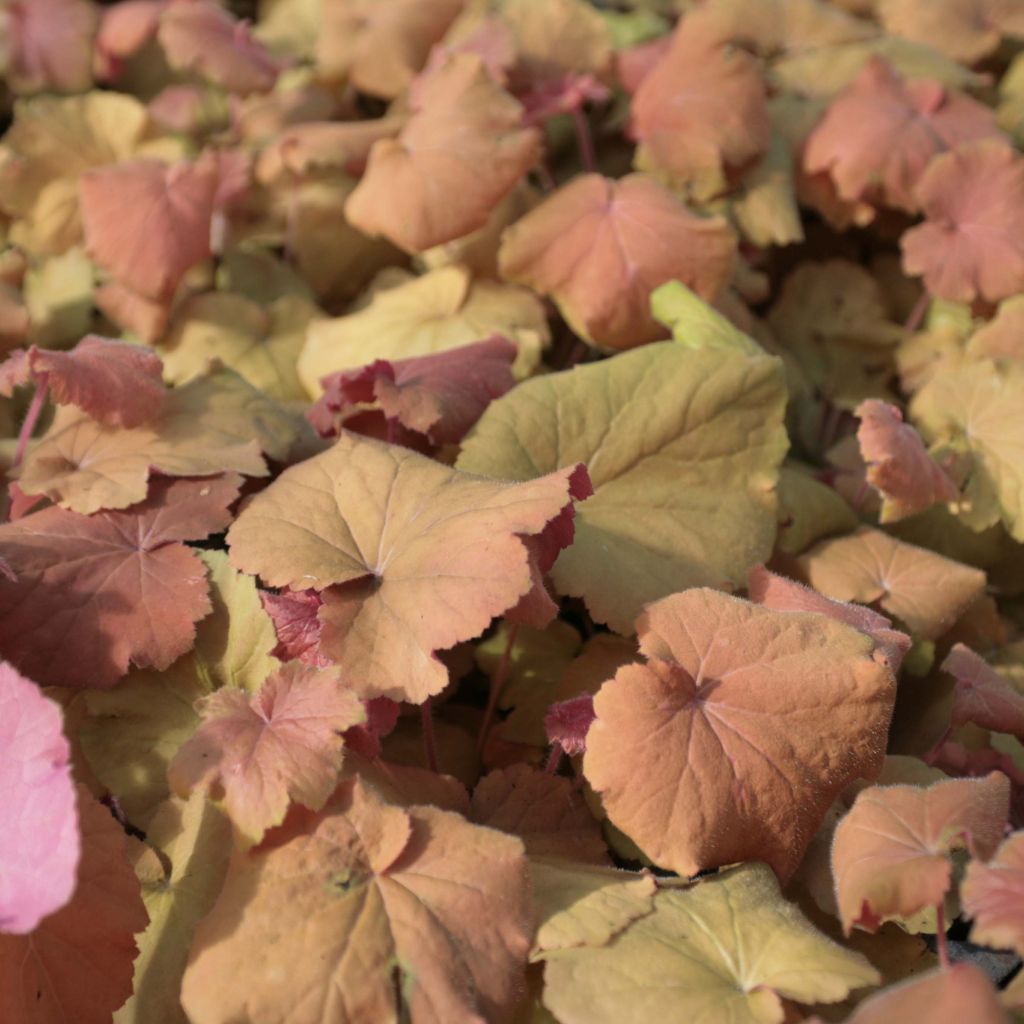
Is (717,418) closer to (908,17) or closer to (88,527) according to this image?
(88,527)

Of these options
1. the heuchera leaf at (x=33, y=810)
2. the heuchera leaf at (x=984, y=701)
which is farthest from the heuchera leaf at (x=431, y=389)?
the heuchera leaf at (x=984, y=701)

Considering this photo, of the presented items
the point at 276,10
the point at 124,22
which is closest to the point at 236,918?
the point at 124,22

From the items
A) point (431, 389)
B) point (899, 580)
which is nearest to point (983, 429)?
point (899, 580)

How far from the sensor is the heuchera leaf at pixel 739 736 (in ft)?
3.49

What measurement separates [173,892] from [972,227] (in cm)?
167

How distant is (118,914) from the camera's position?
1.04 metres

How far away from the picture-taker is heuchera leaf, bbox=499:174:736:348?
179 centimetres

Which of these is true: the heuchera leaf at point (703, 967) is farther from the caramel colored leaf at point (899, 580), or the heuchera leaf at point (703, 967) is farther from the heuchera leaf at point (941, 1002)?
the caramel colored leaf at point (899, 580)

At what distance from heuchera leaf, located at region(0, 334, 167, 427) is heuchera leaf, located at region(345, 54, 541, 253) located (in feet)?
1.67

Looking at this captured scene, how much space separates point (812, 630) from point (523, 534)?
0.30 metres

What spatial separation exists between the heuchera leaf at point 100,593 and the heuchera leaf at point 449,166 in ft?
2.16

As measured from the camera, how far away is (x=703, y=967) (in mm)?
991

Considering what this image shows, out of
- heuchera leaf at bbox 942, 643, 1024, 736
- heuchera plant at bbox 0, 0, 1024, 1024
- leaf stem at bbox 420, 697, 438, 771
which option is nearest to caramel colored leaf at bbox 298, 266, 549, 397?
heuchera plant at bbox 0, 0, 1024, 1024

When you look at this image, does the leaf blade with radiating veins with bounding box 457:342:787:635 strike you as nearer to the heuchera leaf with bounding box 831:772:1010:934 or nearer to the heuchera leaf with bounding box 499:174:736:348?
the heuchera leaf with bounding box 499:174:736:348
